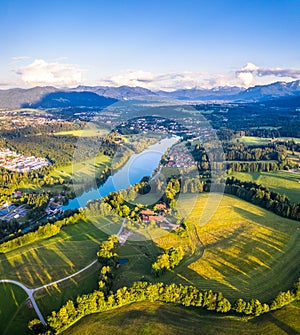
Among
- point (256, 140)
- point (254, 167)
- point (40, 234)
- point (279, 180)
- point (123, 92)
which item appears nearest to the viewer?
point (40, 234)

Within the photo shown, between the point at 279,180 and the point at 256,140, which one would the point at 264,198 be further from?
the point at 256,140

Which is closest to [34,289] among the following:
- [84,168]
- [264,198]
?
[264,198]

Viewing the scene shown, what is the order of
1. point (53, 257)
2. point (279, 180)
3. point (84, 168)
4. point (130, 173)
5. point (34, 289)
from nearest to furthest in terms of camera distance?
point (34, 289), point (53, 257), point (279, 180), point (130, 173), point (84, 168)

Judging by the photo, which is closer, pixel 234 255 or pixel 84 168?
pixel 234 255

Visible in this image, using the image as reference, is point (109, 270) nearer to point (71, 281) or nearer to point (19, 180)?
point (71, 281)

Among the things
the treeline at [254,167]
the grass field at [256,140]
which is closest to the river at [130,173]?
the treeline at [254,167]

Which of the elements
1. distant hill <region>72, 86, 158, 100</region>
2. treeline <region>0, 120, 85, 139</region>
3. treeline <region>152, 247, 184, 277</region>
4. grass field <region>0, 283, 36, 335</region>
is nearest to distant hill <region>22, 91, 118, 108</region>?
distant hill <region>72, 86, 158, 100</region>

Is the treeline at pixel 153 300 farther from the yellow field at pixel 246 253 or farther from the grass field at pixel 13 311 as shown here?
the grass field at pixel 13 311

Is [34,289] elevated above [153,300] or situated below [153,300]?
below
